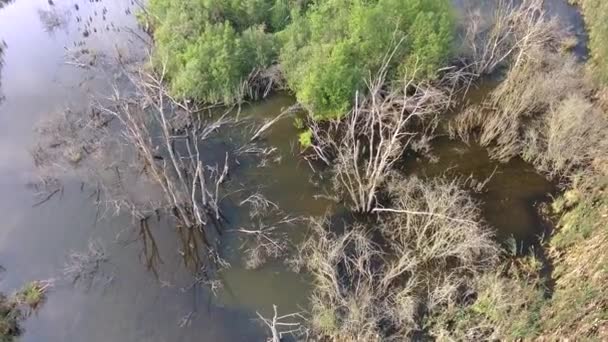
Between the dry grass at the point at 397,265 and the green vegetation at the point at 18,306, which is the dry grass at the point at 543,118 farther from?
the green vegetation at the point at 18,306

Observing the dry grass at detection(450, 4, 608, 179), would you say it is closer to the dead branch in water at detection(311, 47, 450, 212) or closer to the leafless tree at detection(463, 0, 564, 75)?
the leafless tree at detection(463, 0, 564, 75)

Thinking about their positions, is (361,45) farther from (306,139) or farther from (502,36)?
(502,36)

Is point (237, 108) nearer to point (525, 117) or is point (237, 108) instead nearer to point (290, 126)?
point (290, 126)

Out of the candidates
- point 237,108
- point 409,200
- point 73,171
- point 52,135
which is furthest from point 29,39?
point 409,200

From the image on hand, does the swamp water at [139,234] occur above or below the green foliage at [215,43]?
below

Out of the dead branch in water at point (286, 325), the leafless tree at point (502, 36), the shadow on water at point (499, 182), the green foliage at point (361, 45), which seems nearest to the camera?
the dead branch in water at point (286, 325)

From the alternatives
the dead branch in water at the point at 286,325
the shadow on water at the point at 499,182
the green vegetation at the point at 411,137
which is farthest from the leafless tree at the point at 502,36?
the dead branch in water at the point at 286,325
